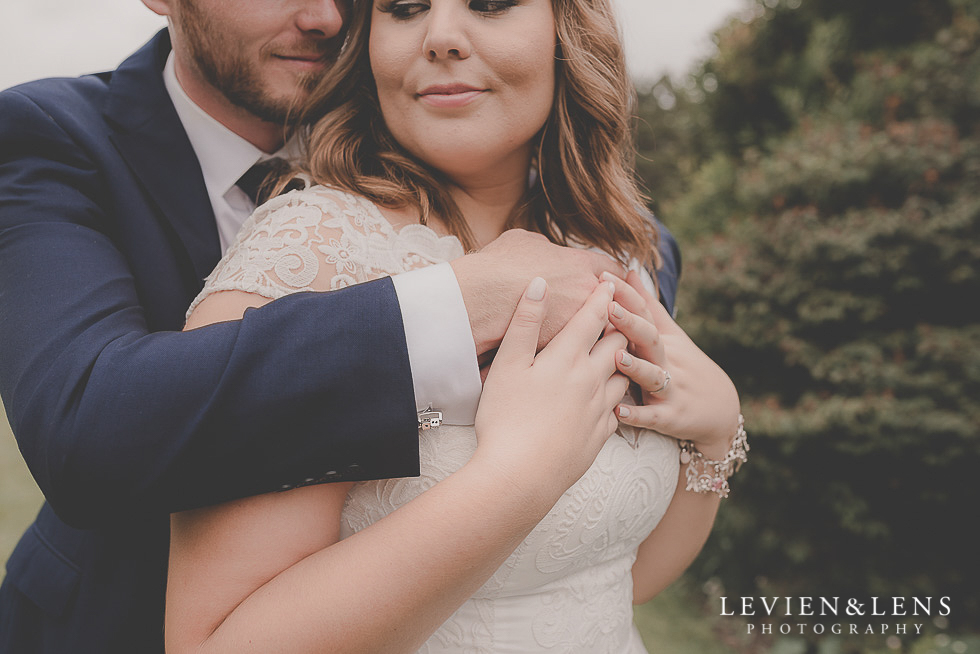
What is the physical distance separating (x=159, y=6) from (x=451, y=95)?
118 cm

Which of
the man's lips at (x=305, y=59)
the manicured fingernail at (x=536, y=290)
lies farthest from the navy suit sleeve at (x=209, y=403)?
the man's lips at (x=305, y=59)

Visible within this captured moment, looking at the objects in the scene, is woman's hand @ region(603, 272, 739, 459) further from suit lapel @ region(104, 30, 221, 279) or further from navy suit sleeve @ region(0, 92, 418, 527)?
suit lapel @ region(104, 30, 221, 279)

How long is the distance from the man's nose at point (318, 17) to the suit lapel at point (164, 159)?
1.46 ft

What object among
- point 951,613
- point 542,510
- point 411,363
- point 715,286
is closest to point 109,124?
point 411,363

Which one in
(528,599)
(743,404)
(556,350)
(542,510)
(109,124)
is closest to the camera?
(542,510)

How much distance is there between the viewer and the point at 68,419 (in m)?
1.26

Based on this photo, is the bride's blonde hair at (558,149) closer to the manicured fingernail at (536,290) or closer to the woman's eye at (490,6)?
the woman's eye at (490,6)

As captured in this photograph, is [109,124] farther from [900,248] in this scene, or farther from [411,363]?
[900,248]

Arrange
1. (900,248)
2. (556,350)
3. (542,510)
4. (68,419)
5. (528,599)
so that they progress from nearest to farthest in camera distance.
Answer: (68,419) < (542,510) < (556,350) < (528,599) < (900,248)

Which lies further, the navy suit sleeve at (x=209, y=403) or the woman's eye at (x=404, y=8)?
the woman's eye at (x=404, y=8)

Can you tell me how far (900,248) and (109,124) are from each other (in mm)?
4134

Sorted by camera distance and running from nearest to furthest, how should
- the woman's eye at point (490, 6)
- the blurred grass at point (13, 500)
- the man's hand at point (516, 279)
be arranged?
the man's hand at point (516, 279)
the woman's eye at point (490, 6)
the blurred grass at point (13, 500)

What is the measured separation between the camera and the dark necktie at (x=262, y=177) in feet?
6.95

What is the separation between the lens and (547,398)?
1.44 meters
